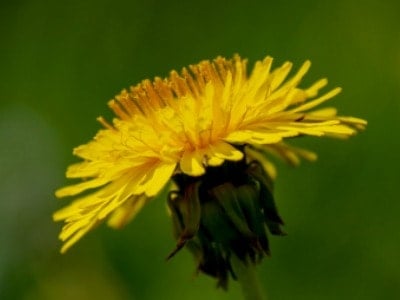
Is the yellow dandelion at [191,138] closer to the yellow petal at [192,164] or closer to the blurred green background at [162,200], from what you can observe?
the yellow petal at [192,164]

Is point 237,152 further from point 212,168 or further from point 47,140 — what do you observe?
point 47,140

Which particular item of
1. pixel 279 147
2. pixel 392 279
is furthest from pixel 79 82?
pixel 279 147

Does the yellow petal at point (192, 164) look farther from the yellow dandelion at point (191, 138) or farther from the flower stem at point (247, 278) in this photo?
the flower stem at point (247, 278)

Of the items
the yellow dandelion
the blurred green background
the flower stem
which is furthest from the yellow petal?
the blurred green background

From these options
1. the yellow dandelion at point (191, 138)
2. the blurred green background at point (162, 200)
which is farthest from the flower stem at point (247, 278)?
the blurred green background at point (162, 200)

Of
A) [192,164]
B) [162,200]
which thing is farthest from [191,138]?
[162,200]

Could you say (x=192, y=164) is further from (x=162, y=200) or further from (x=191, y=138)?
(x=162, y=200)

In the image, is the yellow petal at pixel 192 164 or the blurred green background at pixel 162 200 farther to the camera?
the blurred green background at pixel 162 200

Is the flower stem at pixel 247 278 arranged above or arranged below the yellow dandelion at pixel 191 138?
below
